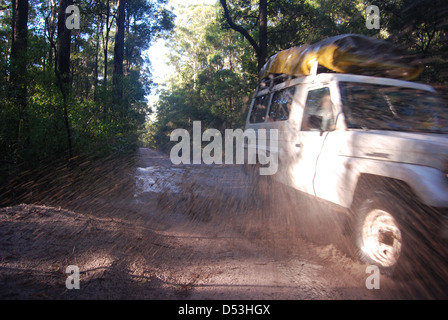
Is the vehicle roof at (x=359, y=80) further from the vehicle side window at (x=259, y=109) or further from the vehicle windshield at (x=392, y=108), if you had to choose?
the vehicle side window at (x=259, y=109)

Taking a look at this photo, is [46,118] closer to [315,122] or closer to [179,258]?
[179,258]

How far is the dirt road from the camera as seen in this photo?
2.58 meters

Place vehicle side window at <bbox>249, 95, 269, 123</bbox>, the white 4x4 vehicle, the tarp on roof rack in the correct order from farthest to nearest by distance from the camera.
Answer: vehicle side window at <bbox>249, 95, 269, 123</bbox>, the tarp on roof rack, the white 4x4 vehicle

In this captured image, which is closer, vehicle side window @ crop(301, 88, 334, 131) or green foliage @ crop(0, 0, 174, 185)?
vehicle side window @ crop(301, 88, 334, 131)

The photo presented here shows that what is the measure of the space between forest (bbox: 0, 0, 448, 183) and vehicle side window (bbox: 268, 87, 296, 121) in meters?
2.22

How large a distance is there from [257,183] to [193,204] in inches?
55.6

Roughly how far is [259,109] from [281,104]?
3.96ft

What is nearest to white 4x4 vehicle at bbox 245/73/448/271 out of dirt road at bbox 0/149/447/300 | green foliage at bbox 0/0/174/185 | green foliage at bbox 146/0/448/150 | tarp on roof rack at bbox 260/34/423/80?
tarp on roof rack at bbox 260/34/423/80

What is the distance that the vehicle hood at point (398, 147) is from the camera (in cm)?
256

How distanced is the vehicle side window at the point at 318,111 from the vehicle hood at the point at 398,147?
1.70 ft

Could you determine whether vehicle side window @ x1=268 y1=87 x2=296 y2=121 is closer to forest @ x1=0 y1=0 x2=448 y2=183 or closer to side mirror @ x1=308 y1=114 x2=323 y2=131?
side mirror @ x1=308 y1=114 x2=323 y2=131

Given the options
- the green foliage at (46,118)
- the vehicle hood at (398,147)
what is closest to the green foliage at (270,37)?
the vehicle hood at (398,147)
